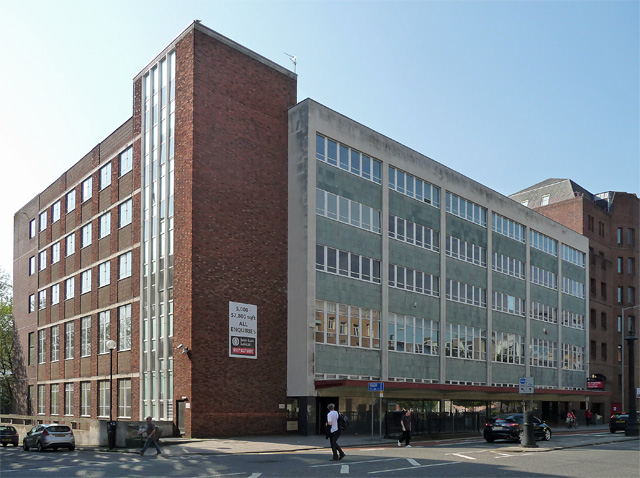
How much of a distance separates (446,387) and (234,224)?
1592 centimetres

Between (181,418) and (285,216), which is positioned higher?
(285,216)

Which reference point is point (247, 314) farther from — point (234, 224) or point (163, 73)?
point (163, 73)

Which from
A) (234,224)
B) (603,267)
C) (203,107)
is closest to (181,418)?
(234,224)

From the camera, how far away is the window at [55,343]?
165 feet

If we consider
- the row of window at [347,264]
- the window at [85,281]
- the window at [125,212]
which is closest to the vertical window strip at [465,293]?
the row of window at [347,264]

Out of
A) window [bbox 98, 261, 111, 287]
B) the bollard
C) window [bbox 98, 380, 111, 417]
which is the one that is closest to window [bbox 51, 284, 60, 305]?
window [bbox 98, 261, 111, 287]

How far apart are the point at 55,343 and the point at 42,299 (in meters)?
→ 5.12

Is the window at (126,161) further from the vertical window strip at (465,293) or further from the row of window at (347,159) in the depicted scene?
the vertical window strip at (465,293)

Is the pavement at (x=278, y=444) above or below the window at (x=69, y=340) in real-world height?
below

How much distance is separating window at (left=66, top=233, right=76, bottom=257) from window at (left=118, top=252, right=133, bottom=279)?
9098 millimetres

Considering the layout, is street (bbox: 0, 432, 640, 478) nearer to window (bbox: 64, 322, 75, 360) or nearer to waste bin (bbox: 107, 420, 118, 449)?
waste bin (bbox: 107, 420, 118, 449)

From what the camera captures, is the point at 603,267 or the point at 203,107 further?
the point at 603,267

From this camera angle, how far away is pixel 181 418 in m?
33.5

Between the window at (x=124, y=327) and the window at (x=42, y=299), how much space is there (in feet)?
50.8
